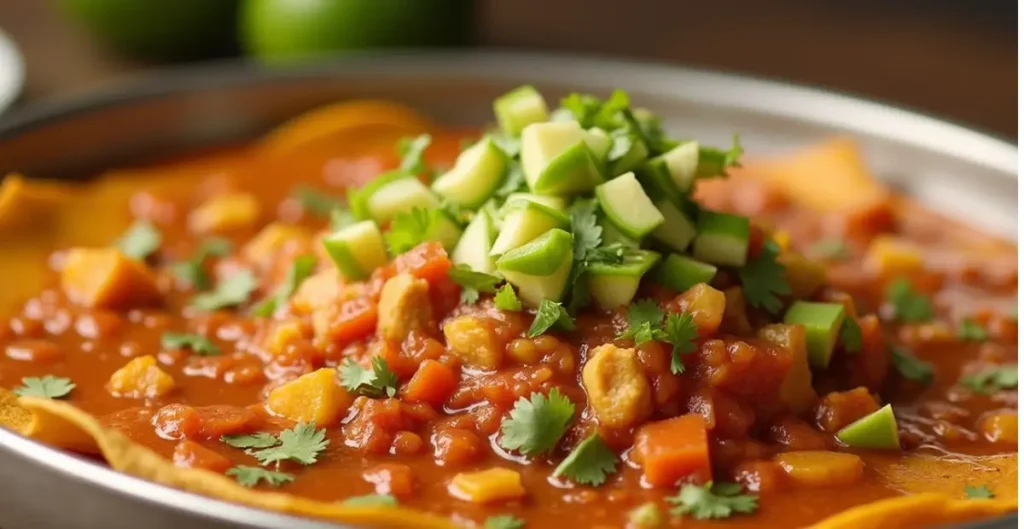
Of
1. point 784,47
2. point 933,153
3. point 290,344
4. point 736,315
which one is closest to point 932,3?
point 784,47

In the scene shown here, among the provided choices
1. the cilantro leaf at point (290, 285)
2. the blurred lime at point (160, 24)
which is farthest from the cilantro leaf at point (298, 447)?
the blurred lime at point (160, 24)

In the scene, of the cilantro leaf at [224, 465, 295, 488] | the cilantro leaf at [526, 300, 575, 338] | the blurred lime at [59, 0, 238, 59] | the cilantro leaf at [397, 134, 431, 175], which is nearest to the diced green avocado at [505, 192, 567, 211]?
the cilantro leaf at [526, 300, 575, 338]

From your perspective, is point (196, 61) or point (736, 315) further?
point (196, 61)

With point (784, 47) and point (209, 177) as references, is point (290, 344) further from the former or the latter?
point (784, 47)

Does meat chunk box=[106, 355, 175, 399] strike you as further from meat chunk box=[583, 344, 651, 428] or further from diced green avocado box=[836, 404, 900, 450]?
diced green avocado box=[836, 404, 900, 450]

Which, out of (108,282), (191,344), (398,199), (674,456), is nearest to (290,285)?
(191,344)

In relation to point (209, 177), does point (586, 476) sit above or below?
below

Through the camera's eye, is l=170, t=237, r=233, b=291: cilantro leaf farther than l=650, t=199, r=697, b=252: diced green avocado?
Yes
